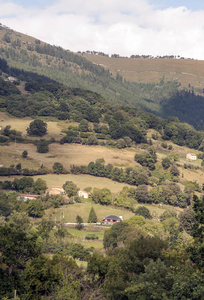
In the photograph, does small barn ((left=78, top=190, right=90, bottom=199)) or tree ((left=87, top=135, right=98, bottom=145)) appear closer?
small barn ((left=78, top=190, right=90, bottom=199))

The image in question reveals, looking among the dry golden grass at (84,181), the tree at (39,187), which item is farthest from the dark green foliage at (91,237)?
the dry golden grass at (84,181)

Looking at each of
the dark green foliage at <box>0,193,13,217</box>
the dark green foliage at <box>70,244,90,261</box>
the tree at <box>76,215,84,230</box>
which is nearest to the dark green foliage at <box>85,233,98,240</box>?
the tree at <box>76,215,84,230</box>

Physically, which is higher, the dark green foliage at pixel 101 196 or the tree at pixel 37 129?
the tree at pixel 37 129

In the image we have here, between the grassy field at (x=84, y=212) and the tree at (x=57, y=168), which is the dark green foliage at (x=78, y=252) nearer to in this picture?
the grassy field at (x=84, y=212)

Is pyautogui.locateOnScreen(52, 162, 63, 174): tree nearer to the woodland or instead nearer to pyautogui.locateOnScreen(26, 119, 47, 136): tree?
the woodland

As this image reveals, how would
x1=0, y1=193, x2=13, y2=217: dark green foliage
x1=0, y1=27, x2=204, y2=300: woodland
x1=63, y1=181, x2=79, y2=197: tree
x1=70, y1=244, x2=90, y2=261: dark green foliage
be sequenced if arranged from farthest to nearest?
x1=63, y1=181, x2=79, y2=197: tree, x1=0, y1=193, x2=13, y2=217: dark green foliage, x1=70, y1=244, x2=90, y2=261: dark green foliage, x1=0, y1=27, x2=204, y2=300: woodland

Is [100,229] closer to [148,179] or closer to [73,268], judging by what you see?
[148,179]

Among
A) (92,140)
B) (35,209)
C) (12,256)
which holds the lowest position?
(35,209)

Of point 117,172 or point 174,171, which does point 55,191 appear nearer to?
point 117,172

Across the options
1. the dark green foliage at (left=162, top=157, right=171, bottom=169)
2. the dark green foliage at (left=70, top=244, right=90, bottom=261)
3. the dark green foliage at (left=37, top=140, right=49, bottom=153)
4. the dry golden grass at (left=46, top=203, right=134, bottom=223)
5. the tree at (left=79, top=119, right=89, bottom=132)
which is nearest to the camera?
the dark green foliage at (left=70, top=244, right=90, bottom=261)

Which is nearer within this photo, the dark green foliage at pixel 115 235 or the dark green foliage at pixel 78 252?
the dark green foliage at pixel 78 252

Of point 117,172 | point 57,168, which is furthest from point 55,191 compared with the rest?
point 117,172

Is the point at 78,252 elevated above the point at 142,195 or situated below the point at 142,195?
above

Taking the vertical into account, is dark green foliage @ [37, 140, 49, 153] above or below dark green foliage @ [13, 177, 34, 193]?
above
